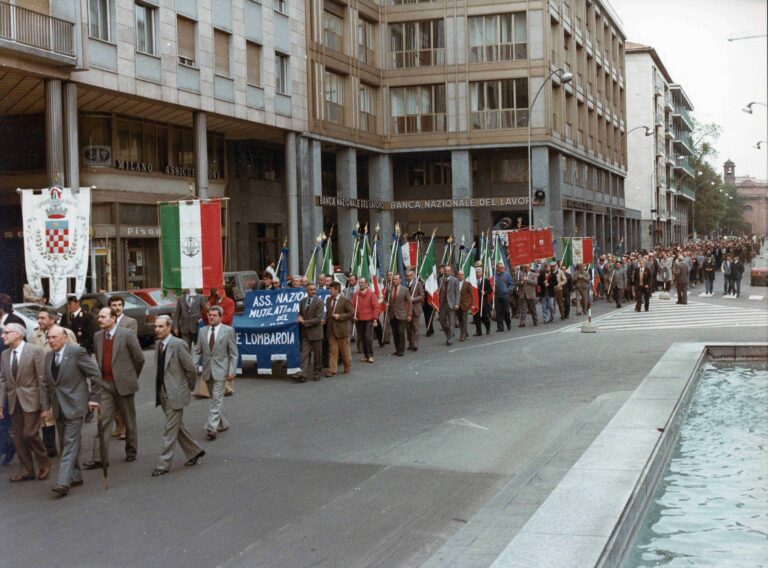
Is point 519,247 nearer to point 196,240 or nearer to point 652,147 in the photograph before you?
point 196,240

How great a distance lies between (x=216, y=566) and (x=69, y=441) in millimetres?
3180

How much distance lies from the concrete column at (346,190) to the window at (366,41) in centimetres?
516

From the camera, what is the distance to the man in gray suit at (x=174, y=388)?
31.3 ft

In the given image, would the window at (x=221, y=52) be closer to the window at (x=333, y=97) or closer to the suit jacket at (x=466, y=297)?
the window at (x=333, y=97)

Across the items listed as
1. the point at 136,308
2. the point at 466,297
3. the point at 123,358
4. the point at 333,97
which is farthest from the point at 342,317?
the point at 333,97

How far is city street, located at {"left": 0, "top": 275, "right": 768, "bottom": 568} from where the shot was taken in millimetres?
6738

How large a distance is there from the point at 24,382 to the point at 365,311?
31.7 feet

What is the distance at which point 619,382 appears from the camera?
14.8 meters

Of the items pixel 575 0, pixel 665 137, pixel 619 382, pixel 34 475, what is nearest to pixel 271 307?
pixel 619 382

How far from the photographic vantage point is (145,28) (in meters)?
29.3

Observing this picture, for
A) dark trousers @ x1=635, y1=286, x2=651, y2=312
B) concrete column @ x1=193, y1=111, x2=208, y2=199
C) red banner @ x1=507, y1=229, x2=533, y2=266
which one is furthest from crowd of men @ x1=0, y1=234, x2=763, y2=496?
concrete column @ x1=193, y1=111, x2=208, y2=199

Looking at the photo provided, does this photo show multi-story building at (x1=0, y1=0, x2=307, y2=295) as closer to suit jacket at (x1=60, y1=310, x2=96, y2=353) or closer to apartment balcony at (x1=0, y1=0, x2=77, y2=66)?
apartment balcony at (x1=0, y1=0, x2=77, y2=66)

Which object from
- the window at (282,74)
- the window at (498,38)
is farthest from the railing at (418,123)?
the window at (282,74)

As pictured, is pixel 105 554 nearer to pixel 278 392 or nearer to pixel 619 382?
pixel 278 392
